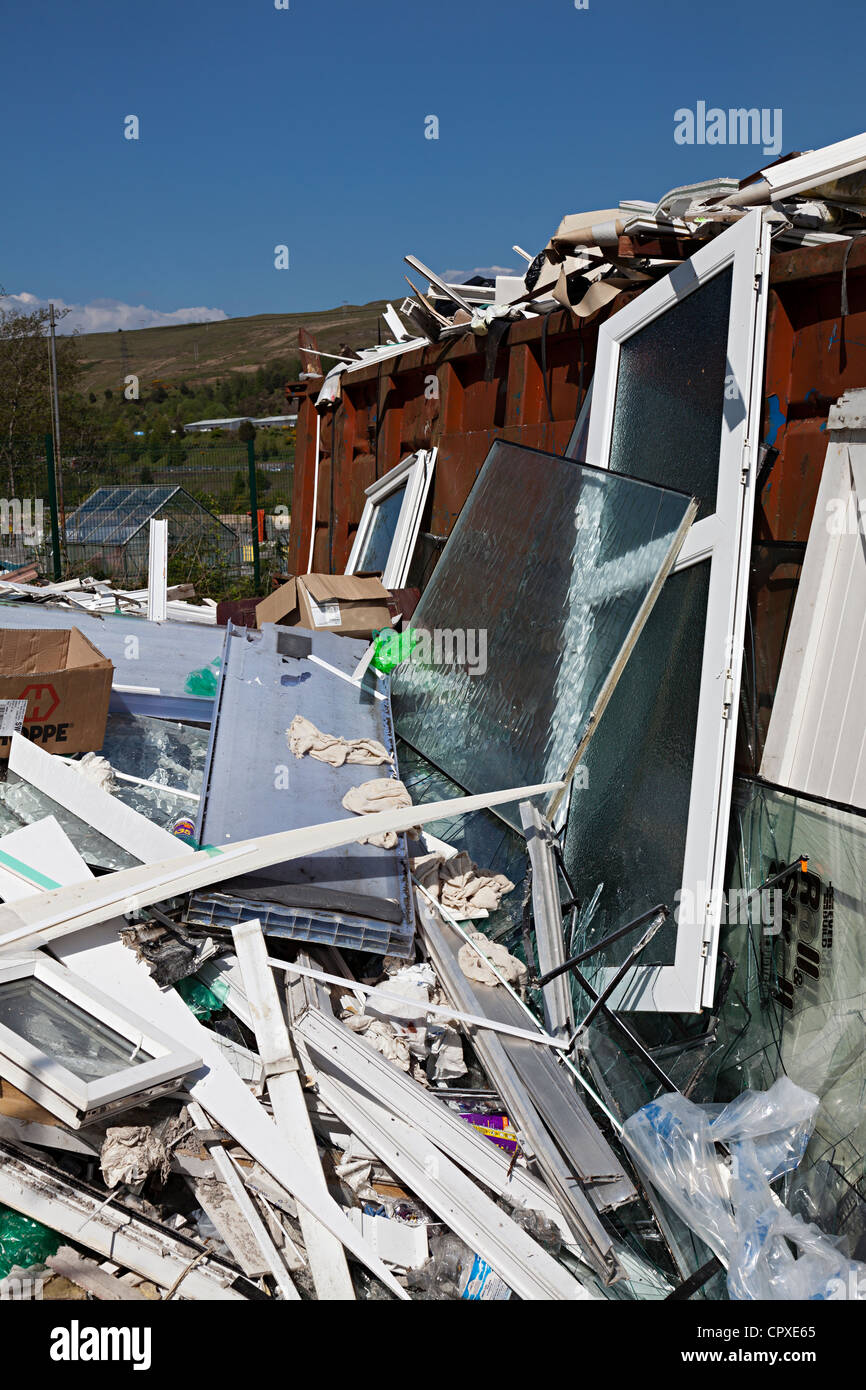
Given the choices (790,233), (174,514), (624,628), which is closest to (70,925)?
(624,628)

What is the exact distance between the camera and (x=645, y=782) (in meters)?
3.06

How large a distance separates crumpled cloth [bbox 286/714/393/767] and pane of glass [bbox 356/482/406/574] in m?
2.80

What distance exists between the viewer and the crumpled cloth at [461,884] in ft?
10.8

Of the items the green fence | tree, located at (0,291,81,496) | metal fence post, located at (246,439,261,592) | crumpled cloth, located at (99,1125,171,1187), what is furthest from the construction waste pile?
tree, located at (0,291,81,496)

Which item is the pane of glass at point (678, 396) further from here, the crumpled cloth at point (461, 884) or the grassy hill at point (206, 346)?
the grassy hill at point (206, 346)

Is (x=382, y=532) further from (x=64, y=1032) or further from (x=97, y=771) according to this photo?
(x=64, y=1032)

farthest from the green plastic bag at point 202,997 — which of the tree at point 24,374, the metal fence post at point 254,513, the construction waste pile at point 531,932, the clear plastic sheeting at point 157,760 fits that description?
the tree at point 24,374

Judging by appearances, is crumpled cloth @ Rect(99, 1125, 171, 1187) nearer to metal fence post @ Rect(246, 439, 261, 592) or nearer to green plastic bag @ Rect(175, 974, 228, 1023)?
green plastic bag @ Rect(175, 974, 228, 1023)

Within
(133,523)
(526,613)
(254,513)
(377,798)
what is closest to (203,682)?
(377,798)

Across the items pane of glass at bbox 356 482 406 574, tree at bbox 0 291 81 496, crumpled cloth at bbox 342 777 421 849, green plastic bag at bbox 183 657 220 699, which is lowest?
crumpled cloth at bbox 342 777 421 849

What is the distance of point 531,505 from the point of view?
3904 mm

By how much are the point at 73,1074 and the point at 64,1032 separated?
221 millimetres

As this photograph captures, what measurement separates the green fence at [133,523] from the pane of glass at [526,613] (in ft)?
26.1

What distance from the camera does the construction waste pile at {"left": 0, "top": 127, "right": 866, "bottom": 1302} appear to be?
234 cm
